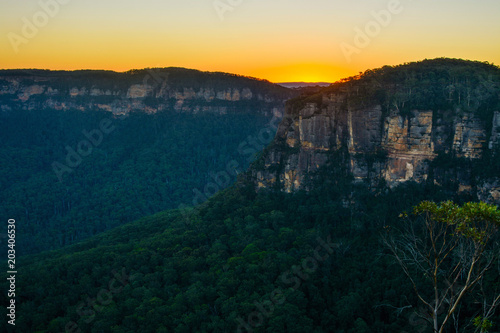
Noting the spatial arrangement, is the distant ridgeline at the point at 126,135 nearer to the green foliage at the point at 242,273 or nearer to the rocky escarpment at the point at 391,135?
the green foliage at the point at 242,273

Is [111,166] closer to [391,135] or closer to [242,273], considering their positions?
[242,273]

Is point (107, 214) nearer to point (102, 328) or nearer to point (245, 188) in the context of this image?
point (245, 188)

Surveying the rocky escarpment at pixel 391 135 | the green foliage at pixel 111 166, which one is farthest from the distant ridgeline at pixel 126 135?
the rocky escarpment at pixel 391 135

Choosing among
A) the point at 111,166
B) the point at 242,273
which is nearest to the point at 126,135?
the point at 111,166

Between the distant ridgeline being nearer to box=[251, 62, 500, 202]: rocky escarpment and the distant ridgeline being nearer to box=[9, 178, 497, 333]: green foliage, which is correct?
box=[9, 178, 497, 333]: green foliage

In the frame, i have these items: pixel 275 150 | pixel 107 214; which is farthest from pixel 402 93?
pixel 107 214

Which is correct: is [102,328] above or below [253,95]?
below

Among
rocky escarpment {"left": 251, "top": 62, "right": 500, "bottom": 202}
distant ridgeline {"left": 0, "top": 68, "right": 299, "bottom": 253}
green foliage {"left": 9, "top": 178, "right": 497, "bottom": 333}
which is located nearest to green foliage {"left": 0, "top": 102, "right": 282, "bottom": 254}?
distant ridgeline {"left": 0, "top": 68, "right": 299, "bottom": 253}
